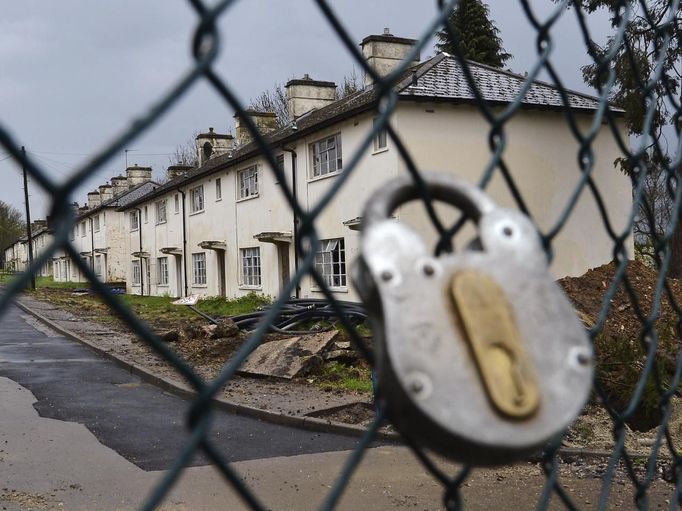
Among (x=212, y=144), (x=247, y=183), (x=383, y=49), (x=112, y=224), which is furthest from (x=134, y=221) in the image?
(x=383, y=49)

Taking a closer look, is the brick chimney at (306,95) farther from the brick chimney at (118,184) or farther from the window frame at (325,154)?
the brick chimney at (118,184)

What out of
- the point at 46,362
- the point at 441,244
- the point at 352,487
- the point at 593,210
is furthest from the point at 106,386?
the point at 593,210

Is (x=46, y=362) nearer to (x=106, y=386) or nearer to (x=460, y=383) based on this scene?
(x=106, y=386)

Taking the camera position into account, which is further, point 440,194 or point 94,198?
point 94,198

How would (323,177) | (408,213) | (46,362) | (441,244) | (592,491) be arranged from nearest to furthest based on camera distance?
(441,244) → (592,491) → (46,362) → (408,213) → (323,177)

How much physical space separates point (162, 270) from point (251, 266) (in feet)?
45.2

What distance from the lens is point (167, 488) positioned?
606mm

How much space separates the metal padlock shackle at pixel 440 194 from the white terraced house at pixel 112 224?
160 ft

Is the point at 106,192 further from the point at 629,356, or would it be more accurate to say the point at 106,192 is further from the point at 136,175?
the point at 629,356

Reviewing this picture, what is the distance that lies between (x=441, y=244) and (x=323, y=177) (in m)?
21.2

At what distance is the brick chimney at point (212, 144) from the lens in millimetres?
36188

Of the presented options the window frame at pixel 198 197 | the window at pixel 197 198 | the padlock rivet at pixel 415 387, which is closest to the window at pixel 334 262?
the window frame at pixel 198 197

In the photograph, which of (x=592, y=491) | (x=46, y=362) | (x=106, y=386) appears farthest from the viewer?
(x=46, y=362)

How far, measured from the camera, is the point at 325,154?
2202 centimetres
